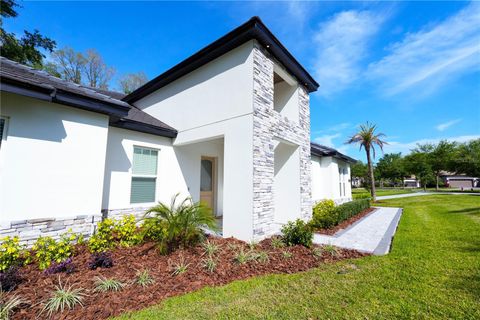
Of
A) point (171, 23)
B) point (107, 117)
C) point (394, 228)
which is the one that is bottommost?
point (394, 228)

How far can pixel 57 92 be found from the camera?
464cm

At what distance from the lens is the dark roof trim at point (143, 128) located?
21.2 feet

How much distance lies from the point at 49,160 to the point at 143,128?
9.20 feet

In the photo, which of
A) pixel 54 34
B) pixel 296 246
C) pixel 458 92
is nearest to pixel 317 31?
pixel 296 246

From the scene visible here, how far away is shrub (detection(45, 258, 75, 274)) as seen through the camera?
3.67m

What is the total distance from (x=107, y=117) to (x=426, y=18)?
10.3 meters

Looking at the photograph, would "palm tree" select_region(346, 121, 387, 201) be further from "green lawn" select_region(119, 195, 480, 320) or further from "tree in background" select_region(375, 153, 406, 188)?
"tree in background" select_region(375, 153, 406, 188)

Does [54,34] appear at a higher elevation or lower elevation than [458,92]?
higher

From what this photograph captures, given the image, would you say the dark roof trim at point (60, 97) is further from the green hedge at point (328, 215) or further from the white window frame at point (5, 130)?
the green hedge at point (328, 215)

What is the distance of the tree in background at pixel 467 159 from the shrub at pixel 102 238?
4653 centimetres

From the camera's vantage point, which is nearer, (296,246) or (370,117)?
(296,246)

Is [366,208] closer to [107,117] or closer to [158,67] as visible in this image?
[107,117]

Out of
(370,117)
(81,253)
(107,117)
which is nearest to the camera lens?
(81,253)

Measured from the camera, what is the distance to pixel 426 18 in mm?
6566
